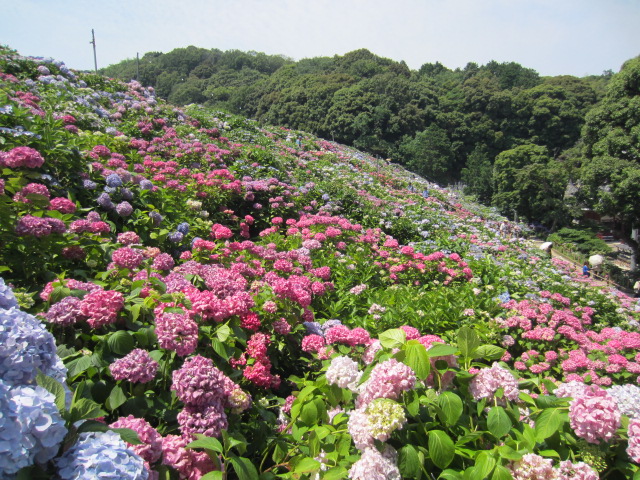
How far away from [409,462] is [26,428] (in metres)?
1.17

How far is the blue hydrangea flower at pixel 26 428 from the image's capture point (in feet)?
2.84

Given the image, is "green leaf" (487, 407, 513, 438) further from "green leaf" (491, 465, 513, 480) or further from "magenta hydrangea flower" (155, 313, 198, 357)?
"magenta hydrangea flower" (155, 313, 198, 357)

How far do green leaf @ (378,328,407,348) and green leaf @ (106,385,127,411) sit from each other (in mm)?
1115

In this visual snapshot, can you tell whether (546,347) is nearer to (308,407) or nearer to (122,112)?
(308,407)

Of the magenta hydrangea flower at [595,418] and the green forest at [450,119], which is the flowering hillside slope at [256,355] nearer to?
the magenta hydrangea flower at [595,418]

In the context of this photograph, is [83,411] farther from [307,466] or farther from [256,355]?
[256,355]

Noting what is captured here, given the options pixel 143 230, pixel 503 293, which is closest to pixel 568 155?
pixel 503 293

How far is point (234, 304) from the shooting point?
2.15m

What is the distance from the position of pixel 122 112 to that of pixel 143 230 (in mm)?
6187

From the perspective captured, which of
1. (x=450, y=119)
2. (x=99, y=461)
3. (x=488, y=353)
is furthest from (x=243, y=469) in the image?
(x=450, y=119)

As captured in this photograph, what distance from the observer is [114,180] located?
407 cm

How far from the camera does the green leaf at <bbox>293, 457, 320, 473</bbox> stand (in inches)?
59.1

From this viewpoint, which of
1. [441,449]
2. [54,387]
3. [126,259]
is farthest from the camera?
[126,259]

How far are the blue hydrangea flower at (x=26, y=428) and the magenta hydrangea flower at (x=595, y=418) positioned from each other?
5.37 ft
